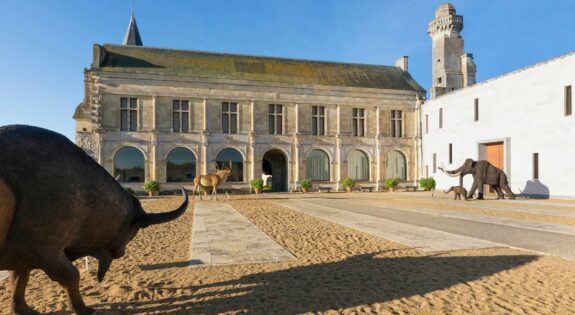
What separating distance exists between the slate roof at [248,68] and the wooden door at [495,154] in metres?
10.7

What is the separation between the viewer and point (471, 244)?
23.0 ft

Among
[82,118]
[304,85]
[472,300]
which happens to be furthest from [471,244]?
[82,118]

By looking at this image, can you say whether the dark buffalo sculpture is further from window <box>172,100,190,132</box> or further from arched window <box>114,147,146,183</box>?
window <box>172,100,190,132</box>

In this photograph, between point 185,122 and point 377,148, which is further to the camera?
point 377,148

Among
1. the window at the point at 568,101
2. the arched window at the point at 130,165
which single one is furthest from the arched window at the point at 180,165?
the window at the point at 568,101

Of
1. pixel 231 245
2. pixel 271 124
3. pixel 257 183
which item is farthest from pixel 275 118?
pixel 231 245

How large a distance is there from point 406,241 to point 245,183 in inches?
843

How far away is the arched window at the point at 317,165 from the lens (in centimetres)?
2986

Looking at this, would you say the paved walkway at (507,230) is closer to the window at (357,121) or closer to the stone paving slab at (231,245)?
the stone paving slab at (231,245)

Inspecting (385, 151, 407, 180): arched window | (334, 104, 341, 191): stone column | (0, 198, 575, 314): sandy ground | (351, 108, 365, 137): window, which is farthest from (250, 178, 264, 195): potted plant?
(0, 198, 575, 314): sandy ground

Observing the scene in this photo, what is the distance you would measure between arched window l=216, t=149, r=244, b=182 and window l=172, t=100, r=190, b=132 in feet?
11.6

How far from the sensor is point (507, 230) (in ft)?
28.8

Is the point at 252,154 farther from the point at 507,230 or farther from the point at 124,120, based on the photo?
the point at 507,230

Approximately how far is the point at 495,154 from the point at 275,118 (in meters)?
17.2
